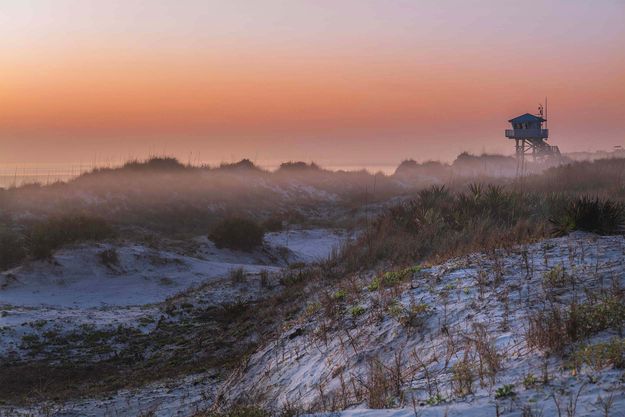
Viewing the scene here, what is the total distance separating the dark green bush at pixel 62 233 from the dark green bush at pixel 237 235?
4.29 metres

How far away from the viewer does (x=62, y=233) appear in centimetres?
2095

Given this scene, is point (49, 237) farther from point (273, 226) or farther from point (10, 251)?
point (273, 226)

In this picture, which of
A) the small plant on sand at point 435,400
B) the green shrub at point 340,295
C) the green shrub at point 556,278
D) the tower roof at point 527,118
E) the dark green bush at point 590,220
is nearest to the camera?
the small plant on sand at point 435,400

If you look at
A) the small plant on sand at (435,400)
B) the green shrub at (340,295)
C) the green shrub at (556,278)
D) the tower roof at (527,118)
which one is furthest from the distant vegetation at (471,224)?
the tower roof at (527,118)

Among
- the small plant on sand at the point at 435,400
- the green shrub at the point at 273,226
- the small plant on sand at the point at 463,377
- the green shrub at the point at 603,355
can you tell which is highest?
the green shrub at the point at 603,355

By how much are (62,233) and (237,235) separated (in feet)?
22.1

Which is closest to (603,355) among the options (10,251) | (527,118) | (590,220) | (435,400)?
(435,400)

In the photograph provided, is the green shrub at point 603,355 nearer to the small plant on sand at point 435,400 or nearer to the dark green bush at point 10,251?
the small plant on sand at point 435,400

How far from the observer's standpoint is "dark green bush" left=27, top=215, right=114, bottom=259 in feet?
64.0

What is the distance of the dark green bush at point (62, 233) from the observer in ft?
64.0

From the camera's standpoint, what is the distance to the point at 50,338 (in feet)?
40.5

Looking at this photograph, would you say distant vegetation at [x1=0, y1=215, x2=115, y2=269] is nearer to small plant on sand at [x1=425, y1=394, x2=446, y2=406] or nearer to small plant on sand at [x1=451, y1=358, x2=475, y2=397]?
small plant on sand at [x1=451, y1=358, x2=475, y2=397]

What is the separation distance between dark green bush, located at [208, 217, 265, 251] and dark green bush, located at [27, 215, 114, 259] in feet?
14.1

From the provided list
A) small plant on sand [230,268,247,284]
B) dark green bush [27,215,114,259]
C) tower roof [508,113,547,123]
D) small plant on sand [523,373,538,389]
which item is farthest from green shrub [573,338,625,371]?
tower roof [508,113,547,123]
